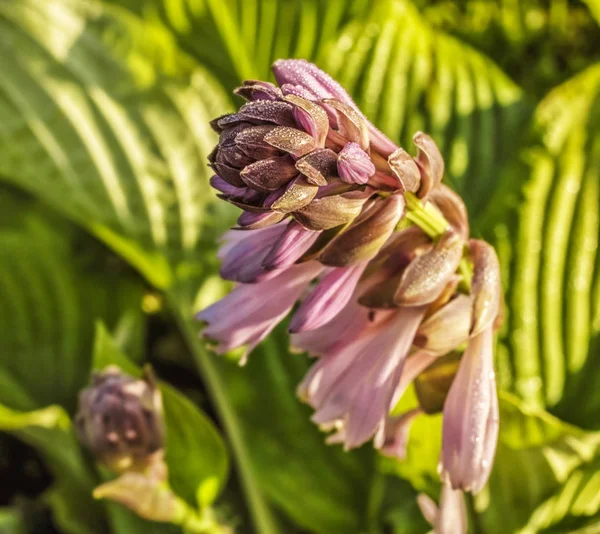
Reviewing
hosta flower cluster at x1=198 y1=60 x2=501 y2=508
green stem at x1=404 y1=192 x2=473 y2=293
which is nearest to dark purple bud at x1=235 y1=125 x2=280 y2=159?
hosta flower cluster at x1=198 y1=60 x2=501 y2=508

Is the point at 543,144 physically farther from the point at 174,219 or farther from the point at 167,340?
the point at 167,340

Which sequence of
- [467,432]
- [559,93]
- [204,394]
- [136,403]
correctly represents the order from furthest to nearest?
[204,394]
[559,93]
[136,403]
[467,432]

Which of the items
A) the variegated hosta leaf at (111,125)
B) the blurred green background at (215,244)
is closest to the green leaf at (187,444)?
the blurred green background at (215,244)

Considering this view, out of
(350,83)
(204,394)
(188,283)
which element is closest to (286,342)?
(188,283)

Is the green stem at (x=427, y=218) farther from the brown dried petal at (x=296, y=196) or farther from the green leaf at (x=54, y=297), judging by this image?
the green leaf at (x=54, y=297)

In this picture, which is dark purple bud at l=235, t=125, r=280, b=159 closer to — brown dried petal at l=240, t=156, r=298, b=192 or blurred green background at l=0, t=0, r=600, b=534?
brown dried petal at l=240, t=156, r=298, b=192
